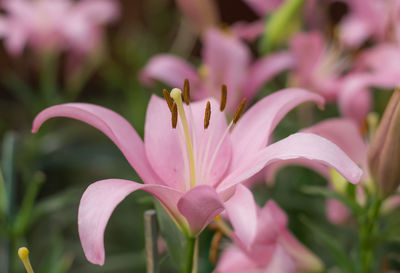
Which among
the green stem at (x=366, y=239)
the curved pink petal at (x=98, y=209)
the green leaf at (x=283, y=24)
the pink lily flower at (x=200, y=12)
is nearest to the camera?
the curved pink petal at (x=98, y=209)

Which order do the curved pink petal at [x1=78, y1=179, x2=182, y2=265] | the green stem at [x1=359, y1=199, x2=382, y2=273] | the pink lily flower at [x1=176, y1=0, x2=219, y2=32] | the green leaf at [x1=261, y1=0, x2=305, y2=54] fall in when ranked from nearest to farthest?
the curved pink petal at [x1=78, y1=179, x2=182, y2=265] < the green stem at [x1=359, y1=199, x2=382, y2=273] < the green leaf at [x1=261, y1=0, x2=305, y2=54] < the pink lily flower at [x1=176, y1=0, x2=219, y2=32]

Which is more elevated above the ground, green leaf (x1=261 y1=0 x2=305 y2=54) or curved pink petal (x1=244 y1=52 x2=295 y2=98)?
green leaf (x1=261 y1=0 x2=305 y2=54)

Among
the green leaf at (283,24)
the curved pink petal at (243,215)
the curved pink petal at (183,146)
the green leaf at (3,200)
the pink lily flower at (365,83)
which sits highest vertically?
the green leaf at (283,24)

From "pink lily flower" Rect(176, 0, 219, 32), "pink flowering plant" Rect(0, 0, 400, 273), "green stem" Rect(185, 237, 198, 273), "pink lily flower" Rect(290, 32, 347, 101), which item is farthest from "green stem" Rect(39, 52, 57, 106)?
"green stem" Rect(185, 237, 198, 273)

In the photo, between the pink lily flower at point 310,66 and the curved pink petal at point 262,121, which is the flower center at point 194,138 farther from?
the pink lily flower at point 310,66

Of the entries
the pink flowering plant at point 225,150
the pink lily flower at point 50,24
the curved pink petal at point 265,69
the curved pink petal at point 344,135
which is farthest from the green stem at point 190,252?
the pink lily flower at point 50,24

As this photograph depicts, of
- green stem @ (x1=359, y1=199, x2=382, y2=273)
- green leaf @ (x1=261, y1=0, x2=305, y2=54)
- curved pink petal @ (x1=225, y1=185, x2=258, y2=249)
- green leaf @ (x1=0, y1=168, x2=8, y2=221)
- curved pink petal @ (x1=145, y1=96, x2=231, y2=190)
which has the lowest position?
green stem @ (x1=359, y1=199, x2=382, y2=273)

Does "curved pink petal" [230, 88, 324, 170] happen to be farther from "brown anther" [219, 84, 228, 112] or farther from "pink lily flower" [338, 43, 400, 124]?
"pink lily flower" [338, 43, 400, 124]
